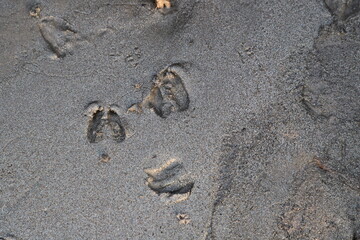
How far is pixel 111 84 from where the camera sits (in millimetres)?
2178

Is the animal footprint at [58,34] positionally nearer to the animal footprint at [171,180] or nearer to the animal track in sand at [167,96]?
the animal track in sand at [167,96]

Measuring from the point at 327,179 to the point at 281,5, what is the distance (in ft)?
3.13

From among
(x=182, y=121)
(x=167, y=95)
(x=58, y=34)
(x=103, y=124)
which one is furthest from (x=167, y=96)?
(x=58, y=34)

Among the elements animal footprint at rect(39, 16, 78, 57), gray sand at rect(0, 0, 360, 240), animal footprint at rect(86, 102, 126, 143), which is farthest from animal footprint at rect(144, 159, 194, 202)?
animal footprint at rect(39, 16, 78, 57)

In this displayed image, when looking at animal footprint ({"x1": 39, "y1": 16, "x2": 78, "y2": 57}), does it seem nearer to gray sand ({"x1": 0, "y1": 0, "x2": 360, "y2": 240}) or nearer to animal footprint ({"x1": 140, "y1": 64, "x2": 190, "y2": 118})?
gray sand ({"x1": 0, "y1": 0, "x2": 360, "y2": 240})

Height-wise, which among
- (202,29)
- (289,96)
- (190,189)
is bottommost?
(190,189)

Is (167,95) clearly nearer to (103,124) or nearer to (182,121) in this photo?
(182,121)

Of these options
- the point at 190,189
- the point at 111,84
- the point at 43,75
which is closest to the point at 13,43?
the point at 43,75

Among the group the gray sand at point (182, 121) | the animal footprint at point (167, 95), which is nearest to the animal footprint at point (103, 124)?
the gray sand at point (182, 121)

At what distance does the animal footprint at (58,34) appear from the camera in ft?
7.33

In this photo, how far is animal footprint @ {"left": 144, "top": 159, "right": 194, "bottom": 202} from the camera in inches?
79.8

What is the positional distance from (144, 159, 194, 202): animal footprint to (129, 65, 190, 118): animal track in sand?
27cm

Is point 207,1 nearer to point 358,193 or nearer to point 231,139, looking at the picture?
point 231,139

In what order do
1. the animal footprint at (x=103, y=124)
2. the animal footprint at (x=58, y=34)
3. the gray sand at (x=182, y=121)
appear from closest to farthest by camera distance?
1. the gray sand at (x=182, y=121)
2. the animal footprint at (x=103, y=124)
3. the animal footprint at (x=58, y=34)
